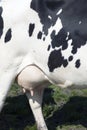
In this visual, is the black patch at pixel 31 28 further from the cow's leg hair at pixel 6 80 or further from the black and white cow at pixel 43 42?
the cow's leg hair at pixel 6 80

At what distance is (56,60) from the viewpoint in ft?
15.3

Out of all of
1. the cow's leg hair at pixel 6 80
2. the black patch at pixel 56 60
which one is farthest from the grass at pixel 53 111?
the black patch at pixel 56 60

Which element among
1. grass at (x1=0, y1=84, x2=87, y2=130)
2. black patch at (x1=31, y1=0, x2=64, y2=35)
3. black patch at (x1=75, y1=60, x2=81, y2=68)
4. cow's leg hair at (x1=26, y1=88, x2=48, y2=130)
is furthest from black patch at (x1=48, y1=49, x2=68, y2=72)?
grass at (x1=0, y1=84, x2=87, y2=130)

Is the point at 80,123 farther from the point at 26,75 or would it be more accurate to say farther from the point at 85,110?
the point at 26,75

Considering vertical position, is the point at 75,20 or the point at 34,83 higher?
the point at 75,20

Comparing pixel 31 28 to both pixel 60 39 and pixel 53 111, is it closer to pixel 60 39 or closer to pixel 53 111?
pixel 60 39

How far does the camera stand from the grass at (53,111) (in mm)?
5867

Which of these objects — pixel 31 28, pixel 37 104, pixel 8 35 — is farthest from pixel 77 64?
pixel 37 104

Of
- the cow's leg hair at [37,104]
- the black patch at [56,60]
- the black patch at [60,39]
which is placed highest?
the black patch at [60,39]

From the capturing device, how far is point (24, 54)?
15.7ft

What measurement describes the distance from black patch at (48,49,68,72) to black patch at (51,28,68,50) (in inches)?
2.5

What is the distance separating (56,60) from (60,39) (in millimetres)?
208

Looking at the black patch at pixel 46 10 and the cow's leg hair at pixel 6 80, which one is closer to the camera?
the black patch at pixel 46 10

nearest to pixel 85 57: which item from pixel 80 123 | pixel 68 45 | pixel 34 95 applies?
pixel 68 45
